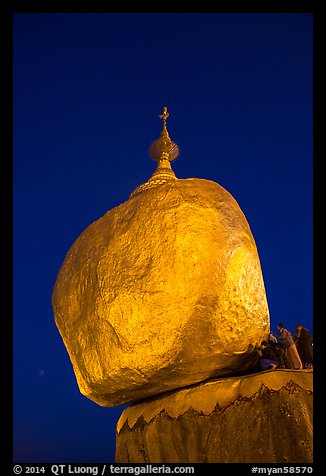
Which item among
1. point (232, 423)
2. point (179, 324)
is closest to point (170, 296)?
point (179, 324)

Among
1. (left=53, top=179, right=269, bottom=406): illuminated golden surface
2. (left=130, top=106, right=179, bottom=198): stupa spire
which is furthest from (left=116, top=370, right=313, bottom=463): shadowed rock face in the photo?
(left=130, top=106, right=179, bottom=198): stupa spire

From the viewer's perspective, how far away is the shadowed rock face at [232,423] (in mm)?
6434

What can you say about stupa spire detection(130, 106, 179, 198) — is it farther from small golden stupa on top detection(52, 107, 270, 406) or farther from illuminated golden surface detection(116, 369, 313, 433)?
illuminated golden surface detection(116, 369, 313, 433)

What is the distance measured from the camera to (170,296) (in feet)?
24.2

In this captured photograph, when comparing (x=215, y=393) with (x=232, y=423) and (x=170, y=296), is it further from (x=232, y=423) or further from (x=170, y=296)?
(x=170, y=296)

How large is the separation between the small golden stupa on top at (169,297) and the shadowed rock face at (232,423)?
1.07 ft

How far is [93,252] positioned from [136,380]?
1.84 m

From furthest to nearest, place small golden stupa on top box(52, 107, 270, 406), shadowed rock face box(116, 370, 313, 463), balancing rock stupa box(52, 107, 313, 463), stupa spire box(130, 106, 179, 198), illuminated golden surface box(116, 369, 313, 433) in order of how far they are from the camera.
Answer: stupa spire box(130, 106, 179, 198) < small golden stupa on top box(52, 107, 270, 406) < balancing rock stupa box(52, 107, 313, 463) < illuminated golden surface box(116, 369, 313, 433) < shadowed rock face box(116, 370, 313, 463)

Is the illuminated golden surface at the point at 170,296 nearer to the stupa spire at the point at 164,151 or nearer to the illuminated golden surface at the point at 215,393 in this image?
the illuminated golden surface at the point at 215,393

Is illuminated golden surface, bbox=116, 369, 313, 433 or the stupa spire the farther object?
the stupa spire

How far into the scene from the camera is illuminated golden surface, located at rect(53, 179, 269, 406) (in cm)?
739

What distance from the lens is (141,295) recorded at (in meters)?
7.49

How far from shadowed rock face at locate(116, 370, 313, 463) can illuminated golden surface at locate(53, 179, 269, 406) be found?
0.33 m
